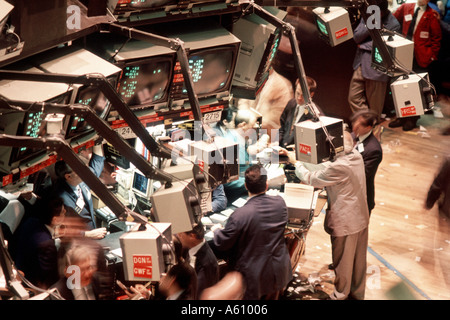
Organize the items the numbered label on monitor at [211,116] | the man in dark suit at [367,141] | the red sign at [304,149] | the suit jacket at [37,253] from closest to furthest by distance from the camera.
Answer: the red sign at [304,149] → the suit jacket at [37,253] → the numbered label on monitor at [211,116] → the man in dark suit at [367,141]

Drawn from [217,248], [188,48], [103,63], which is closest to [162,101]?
[188,48]

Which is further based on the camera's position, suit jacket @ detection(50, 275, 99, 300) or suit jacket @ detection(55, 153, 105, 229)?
suit jacket @ detection(55, 153, 105, 229)

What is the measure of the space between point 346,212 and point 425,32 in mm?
5242

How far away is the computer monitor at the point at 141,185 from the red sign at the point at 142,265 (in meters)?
2.73

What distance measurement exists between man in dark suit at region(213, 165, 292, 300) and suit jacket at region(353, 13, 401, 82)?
4452mm

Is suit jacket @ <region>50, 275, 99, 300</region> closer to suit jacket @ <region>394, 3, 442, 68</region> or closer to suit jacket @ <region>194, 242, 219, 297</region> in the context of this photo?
suit jacket @ <region>194, 242, 219, 297</region>

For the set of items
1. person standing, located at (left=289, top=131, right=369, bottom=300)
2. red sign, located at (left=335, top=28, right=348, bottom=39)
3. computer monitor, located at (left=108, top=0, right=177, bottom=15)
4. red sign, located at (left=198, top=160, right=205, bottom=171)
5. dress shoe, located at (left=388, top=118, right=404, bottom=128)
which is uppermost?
computer monitor, located at (left=108, top=0, right=177, bottom=15)

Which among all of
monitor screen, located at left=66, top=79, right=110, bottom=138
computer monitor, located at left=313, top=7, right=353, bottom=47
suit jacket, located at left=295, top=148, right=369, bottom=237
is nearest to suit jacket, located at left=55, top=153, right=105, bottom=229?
monitor screen, located at left=66, top=79, right=110, bottom=138

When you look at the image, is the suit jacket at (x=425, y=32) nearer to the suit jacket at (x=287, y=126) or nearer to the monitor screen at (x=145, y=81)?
the suit jacket at (x=287, y=126)

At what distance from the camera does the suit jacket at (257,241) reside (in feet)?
20.3

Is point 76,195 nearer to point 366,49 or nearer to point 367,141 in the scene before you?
point 367,141

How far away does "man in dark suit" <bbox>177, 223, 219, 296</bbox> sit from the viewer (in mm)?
5766

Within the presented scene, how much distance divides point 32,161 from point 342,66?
7.00 m

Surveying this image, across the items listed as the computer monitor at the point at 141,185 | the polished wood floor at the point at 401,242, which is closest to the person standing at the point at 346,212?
the polished wood floor at the point at 401,242
